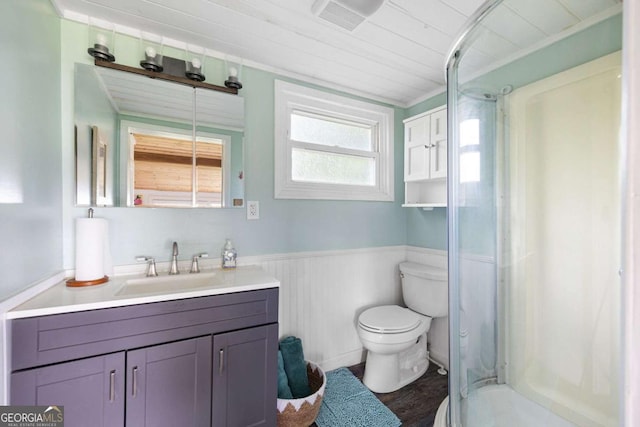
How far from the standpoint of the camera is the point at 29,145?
1.06 meters

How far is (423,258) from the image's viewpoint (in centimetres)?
223

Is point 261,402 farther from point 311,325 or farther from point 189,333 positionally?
point 311,325

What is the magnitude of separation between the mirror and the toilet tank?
1.41 m

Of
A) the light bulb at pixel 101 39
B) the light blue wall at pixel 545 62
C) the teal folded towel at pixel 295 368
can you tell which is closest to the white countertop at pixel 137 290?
the teal folded towel at pixel 295 368

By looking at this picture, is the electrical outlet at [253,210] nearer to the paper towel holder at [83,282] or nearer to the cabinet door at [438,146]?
the paper towel holder at [83,282]

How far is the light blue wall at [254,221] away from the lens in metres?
1.35

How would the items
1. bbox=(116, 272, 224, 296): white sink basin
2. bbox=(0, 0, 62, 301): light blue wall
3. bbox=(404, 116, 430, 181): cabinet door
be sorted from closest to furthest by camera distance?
bbox=(0, 0, 62, 301): light blue wall, bbox=(116, 272, 224, 296): white sink basin, bbox=(404, 116, 430, 181): cabinet door

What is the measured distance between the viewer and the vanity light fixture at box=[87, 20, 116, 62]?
4.38ft

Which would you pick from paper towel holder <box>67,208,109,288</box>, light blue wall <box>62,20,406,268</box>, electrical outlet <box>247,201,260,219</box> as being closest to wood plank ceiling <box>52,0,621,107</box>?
light blue wall <box>62,20,406,268</box>

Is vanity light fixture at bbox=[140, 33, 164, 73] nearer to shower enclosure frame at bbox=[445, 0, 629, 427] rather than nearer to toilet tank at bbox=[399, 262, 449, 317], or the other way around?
shower enclosure frame at bbox=[445, 0, 629, 427]

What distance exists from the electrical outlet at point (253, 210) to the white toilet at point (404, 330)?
1030 mm

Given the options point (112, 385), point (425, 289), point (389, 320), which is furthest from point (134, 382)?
point (425, 289)

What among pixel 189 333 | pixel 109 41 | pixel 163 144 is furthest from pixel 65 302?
pixel 109 41

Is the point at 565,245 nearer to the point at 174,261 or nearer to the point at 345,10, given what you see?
the point at 345,10
